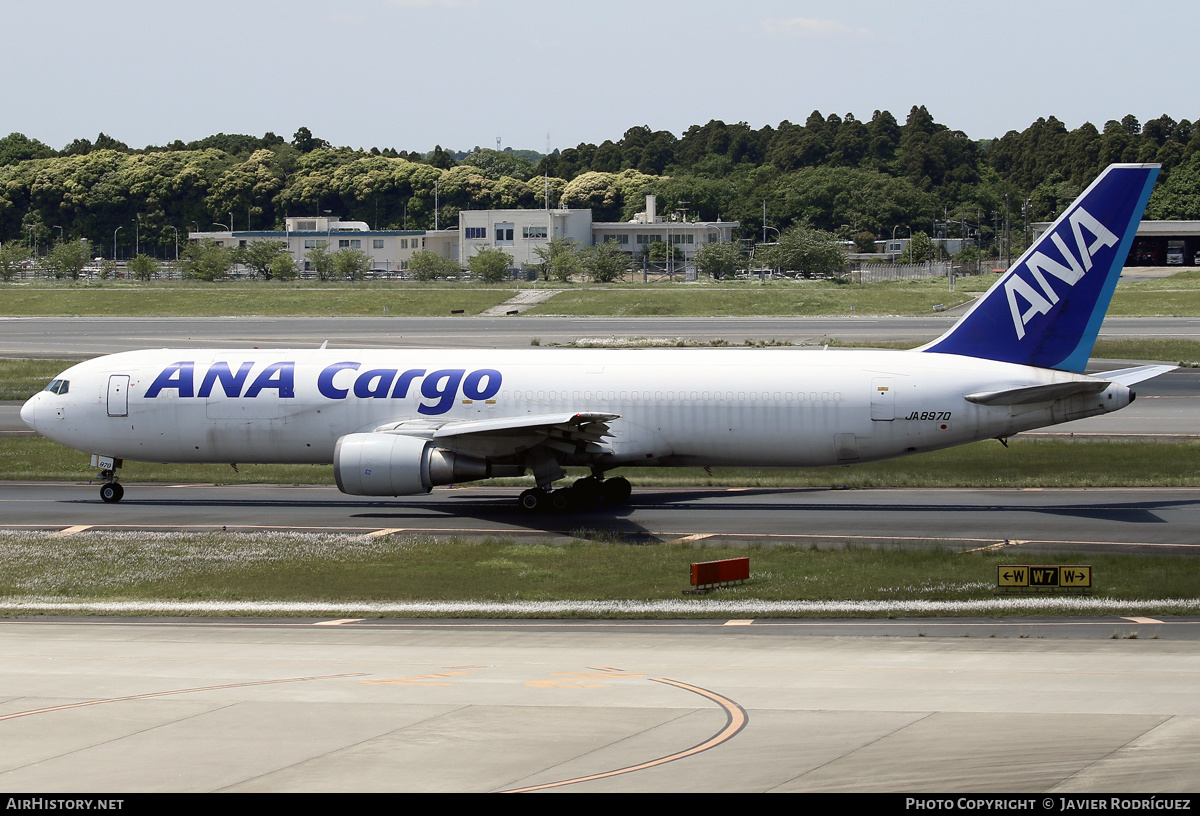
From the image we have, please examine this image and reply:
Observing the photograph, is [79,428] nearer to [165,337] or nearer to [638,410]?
[638,410]

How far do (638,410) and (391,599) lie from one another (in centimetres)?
1217

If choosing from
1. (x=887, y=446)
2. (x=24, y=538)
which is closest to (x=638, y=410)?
(x=887, y=446)

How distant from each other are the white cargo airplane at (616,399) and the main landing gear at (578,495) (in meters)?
0.04

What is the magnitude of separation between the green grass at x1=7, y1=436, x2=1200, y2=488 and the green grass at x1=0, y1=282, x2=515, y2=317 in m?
73.0

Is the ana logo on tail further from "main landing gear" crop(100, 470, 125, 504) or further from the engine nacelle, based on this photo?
"main landing gear" crop(100, 470, 125, 504)

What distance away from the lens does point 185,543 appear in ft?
103

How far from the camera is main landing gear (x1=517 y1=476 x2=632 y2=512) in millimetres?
36031

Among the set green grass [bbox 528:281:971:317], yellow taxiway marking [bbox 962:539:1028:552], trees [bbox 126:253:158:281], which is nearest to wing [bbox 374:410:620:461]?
yellow taxiway marking [bbox 962:539:1028:552]

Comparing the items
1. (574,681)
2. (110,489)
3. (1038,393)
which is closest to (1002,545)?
(1038,393)

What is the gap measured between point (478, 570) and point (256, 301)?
10376 centimetres

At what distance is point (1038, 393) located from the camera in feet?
110

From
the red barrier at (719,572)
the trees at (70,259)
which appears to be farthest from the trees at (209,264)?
the red barrier at (719,572)

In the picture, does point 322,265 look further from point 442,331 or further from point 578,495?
point 578,495

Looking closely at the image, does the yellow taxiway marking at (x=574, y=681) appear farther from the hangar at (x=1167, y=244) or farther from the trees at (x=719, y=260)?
the hangar at (x=1167, y=244)
